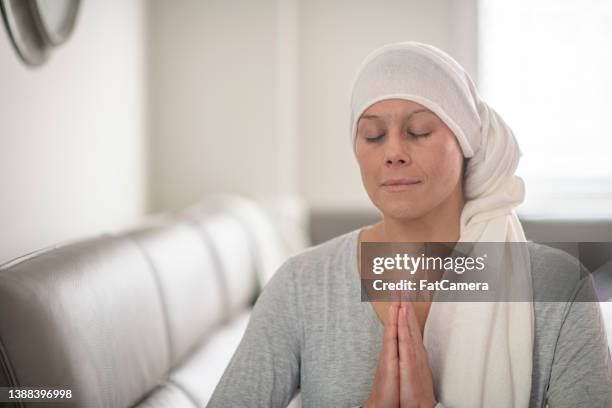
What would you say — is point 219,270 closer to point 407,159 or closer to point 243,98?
point 243,98

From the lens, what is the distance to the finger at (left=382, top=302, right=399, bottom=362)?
686 millimetres

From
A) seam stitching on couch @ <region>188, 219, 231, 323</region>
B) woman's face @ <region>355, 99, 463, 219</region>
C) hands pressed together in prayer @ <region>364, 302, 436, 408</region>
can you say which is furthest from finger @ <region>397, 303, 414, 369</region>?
seam stitching on couch @ <region>188, 219, 231, 323</region>

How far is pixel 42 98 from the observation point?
1223 mm

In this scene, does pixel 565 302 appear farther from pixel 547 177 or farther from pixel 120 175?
pixel 120 175

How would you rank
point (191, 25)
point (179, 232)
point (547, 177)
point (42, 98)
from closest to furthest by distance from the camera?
1. point (547, 177)
2. point (42, 98)
3. point (179, 232)
4. point (191, 25)

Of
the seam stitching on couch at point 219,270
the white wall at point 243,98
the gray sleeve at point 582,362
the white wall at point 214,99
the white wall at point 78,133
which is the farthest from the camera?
the white wall at point 214,99

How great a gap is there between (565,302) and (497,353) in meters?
0.09

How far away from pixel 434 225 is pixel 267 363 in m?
0.25

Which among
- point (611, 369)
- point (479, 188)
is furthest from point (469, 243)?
Answer: point (611, 369)

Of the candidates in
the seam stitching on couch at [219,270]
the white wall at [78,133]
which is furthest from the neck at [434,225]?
the seam stitching on couch at [219,270]

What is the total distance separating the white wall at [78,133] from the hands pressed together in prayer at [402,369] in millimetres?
699

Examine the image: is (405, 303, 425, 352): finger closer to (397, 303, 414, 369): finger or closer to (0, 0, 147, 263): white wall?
(397, 303, 414, 369): finger

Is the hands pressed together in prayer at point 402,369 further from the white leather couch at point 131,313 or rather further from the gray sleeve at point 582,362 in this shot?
the white leather couch at point 131,313

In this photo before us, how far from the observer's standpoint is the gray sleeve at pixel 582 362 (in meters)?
0.67
